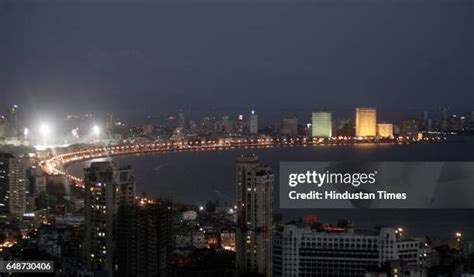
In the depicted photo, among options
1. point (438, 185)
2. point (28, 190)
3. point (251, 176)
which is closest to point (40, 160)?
point (28, 190)

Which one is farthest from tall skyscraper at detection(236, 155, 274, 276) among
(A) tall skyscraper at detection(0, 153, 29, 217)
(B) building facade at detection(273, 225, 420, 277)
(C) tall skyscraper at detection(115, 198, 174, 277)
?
(A) tall skyscraper at detection(0, 153, 29, 217)

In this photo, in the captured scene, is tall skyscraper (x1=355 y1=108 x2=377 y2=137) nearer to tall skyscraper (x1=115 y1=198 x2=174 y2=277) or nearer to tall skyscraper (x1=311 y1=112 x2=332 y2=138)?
tall skyscraper (x1=311 y1=112 x2=332 y2=138)

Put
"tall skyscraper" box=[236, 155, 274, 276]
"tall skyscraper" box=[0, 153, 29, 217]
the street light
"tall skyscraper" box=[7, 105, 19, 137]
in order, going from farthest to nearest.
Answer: the street light → "tall skyscraper" box=[7, 105, 19, 137] → "tall skyscraper" box=[0, 153, 29, 217] → "tall skyscraper" box=[236, 155, 274, 276]

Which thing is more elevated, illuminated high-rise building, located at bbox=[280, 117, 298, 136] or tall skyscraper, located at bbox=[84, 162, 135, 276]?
illuminated high-rise building, located at bbox=[280, 117, 298, 136]

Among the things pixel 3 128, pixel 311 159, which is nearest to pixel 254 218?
pixel 311 159

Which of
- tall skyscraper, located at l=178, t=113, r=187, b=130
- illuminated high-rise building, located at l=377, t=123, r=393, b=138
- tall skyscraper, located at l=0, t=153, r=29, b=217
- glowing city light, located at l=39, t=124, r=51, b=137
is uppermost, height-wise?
tall skyscraper, located at l=178, t=113, r=187, b=130

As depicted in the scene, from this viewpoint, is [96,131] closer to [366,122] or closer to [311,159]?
[366,122]
